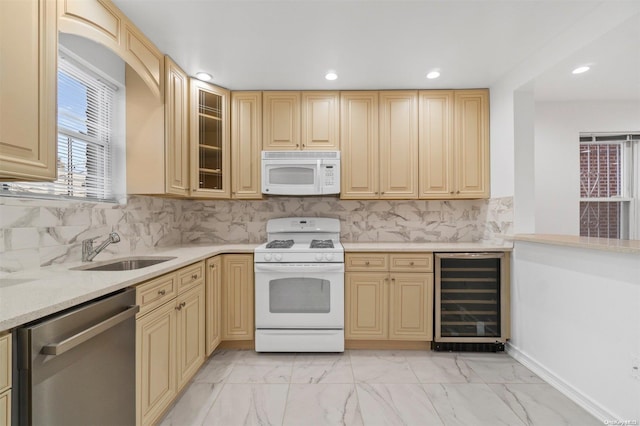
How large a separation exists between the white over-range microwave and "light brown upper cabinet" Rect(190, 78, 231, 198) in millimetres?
425

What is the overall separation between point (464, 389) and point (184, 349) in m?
1.95

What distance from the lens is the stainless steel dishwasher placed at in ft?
2.86

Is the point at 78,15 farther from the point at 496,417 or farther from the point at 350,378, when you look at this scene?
the point at 496,417

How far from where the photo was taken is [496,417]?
5.67 ft

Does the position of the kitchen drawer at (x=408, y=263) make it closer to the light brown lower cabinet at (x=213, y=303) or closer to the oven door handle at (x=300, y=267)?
the oven door handle at (x=300, y=267)

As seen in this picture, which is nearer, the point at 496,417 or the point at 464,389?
the point at 496,417

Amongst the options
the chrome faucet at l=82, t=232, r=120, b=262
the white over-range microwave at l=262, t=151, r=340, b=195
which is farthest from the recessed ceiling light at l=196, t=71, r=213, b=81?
the chrome faucet at l=82, t=232, r=120, b=262

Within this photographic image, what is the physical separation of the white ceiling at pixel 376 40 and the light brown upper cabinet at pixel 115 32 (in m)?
0.07

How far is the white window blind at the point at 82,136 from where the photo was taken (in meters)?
1.76

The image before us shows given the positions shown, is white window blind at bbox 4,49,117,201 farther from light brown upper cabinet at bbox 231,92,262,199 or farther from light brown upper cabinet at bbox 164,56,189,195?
light brown upper cabinet at bbox 231,92,262,199

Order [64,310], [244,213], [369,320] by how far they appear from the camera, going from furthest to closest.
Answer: [244,213]
[369,320]
[64,310]

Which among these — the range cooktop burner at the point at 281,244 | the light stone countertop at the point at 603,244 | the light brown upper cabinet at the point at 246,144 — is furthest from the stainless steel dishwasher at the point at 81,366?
the light stone countertop at the point at 603,244

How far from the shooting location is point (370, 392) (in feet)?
6.47

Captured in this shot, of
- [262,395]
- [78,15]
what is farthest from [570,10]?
[262,395]
